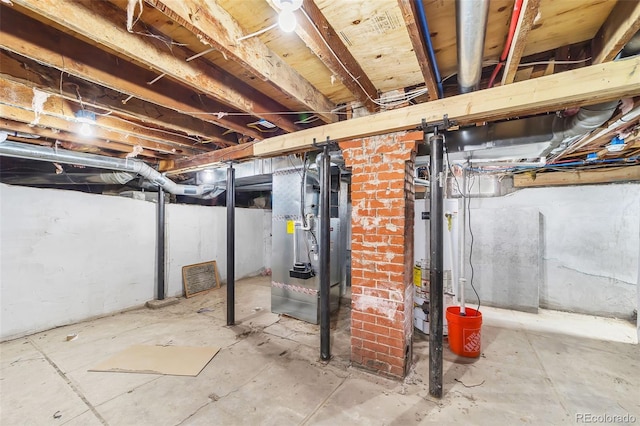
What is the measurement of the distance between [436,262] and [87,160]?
12.9 feet

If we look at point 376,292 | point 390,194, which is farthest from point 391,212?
point 376,292

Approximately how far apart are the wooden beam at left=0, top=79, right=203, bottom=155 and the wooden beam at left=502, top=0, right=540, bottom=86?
10.0 feet

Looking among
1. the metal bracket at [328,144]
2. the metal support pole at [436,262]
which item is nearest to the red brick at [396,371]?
the metal support pole at [436,262]

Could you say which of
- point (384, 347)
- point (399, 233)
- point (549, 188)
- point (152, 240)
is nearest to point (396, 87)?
point (399, 233)

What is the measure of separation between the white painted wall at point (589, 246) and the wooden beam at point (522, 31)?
10.7ft

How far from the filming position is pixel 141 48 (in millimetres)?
1362

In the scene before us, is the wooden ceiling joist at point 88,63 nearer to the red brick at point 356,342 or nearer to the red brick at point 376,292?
the red brick at point 376,292

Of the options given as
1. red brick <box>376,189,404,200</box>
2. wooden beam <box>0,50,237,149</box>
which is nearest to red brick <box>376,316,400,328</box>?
red brick <box>376,189,404,200</box>

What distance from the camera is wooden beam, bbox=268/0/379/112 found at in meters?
1.19

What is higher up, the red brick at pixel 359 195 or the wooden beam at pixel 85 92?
the wooden beam at pixel 85 92

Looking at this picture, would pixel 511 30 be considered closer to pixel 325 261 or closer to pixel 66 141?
pixel 325 261

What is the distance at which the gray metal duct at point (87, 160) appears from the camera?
2646mm

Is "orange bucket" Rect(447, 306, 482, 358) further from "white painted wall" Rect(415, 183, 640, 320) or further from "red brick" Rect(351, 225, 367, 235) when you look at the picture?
"white painted wall" Rect(415, 183, 640, 320)

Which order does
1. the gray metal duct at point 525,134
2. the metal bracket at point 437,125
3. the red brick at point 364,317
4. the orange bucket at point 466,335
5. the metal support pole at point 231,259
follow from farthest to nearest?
the metal support pole at point 231,259
the orange bucket at point 466,335
the red brick at point 364,317
the metal bracket at point 437,125
the gray metal duct at point 525,134
